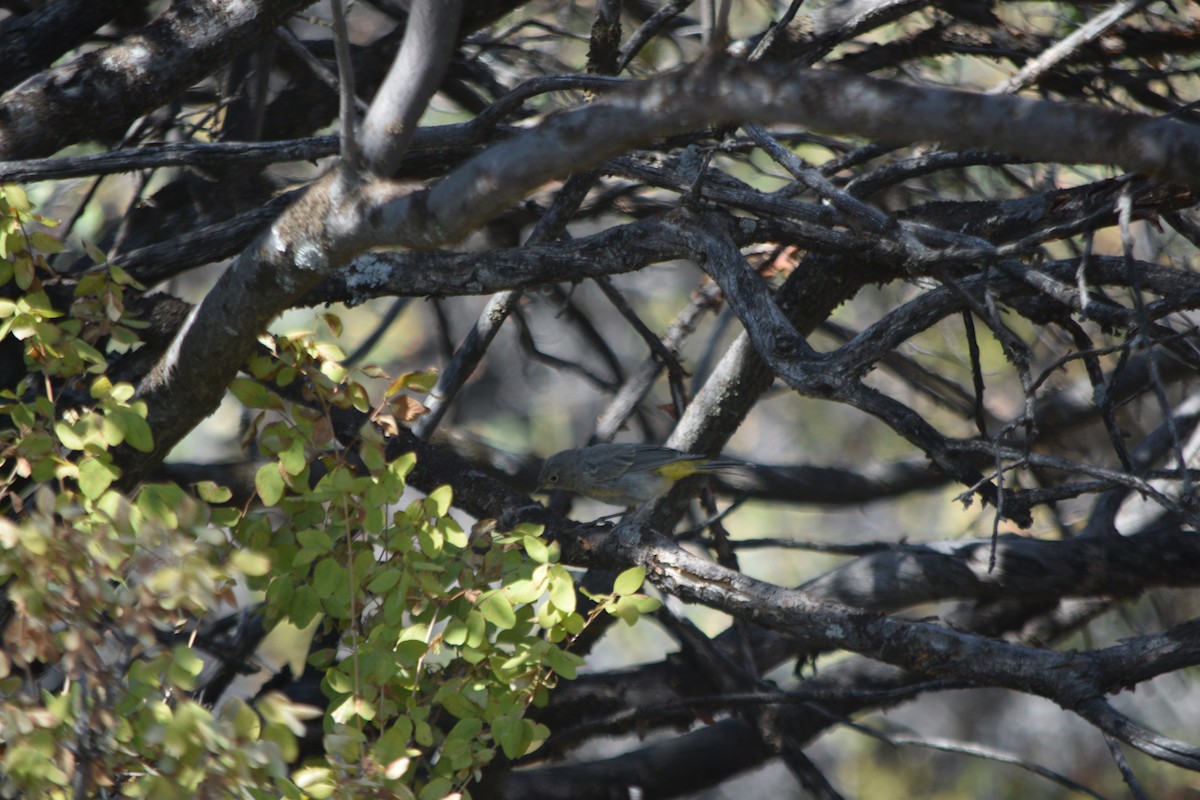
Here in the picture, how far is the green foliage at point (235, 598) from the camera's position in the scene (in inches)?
70.5

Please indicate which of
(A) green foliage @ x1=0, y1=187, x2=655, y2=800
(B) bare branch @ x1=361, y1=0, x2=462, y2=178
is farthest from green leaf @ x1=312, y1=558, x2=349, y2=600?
(B) bare branch @ x1=361, y1=0, x2=462, y2=178

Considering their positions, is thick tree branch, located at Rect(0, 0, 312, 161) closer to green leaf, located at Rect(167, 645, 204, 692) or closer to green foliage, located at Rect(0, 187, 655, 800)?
green foliage, located at Rect(0, 187, 655, 800)

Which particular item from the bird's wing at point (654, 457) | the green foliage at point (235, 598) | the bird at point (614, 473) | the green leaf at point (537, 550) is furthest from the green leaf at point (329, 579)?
the bird at point (614, 473)

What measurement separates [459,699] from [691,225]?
1471 mm

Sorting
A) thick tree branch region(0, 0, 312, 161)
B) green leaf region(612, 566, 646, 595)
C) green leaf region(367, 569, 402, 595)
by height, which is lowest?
green leaf region(367, 569, 402, 595)

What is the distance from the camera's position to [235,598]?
8.39 ft

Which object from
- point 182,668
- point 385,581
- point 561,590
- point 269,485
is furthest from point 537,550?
point 182,668

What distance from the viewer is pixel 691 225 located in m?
3.01

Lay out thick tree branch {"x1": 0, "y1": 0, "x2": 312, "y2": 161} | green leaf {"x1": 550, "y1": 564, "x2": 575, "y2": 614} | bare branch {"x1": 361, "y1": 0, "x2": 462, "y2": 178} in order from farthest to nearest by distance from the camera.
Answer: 1. thick tree branch {"x1": 0, "y1": 0, "x2": 312, "y2": 161}
2. green leaf {"x1": 550, "y1": 564, "x2": 575, "y2": 614}
3. bare branch {"x1": 361, "y1": 0, "x2": 462, "y2": 178}

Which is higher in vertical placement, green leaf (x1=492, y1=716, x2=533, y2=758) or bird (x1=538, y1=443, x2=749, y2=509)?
bird (x1=538, y1=443, x2=749, y2=509)

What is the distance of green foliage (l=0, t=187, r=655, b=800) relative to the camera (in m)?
1.79

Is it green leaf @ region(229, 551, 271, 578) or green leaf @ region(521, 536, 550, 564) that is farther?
green leaf @ region(521, 536, 550, 564)

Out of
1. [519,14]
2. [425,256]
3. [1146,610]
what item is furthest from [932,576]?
[519,14]

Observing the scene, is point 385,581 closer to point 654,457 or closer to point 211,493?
point 211,493
